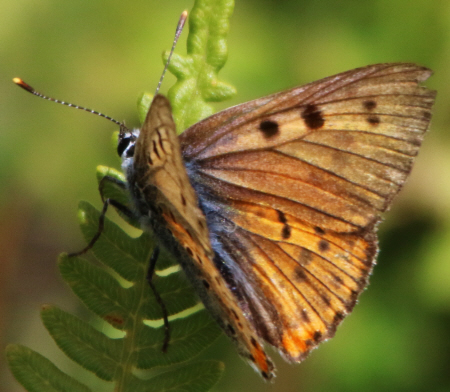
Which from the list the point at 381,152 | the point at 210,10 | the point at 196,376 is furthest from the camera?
the point at 381,152

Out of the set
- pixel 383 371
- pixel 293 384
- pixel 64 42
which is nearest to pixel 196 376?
pixel 293 384

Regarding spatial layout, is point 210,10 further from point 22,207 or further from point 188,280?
point 22,207

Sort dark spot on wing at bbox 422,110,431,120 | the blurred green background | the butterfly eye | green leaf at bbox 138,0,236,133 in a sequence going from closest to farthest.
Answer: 1. green leaf at bbox 138,0,236,133
2. dark spot on wing at bbox 422,110,431,120
3. the butterfly eye
4. the blurred green background

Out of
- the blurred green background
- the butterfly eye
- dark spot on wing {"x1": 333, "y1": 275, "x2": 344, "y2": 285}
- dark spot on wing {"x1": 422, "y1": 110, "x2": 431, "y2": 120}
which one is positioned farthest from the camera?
the blurred green background

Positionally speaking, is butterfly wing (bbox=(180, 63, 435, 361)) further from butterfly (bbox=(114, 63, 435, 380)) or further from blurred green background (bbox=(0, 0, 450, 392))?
blurred green background (bbox=(0, 0, 450, 392))

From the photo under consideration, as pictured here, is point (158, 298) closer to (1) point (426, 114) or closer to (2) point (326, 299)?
(2) point (326, 299)


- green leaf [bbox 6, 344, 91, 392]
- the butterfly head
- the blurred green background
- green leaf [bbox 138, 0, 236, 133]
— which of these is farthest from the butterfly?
the blurred green background

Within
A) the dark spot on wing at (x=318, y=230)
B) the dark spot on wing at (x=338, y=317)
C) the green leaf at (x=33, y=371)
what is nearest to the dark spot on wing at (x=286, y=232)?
the dark spot on wing at (x=318, y=230)
